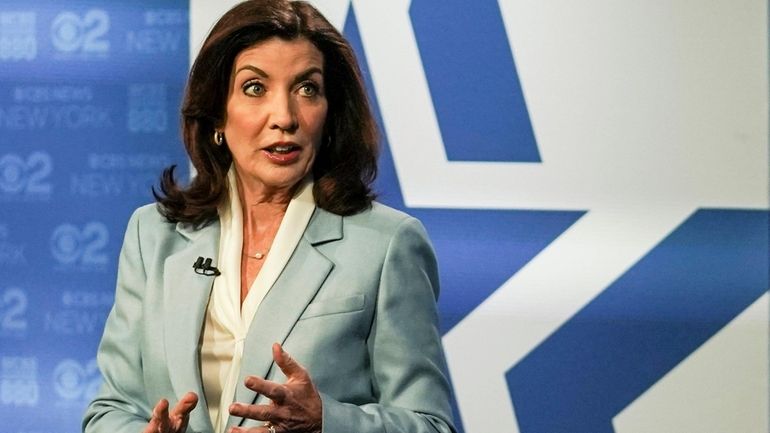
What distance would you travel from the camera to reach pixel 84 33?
343 cm

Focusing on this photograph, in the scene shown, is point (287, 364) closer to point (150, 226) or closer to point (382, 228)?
point (382, 228)

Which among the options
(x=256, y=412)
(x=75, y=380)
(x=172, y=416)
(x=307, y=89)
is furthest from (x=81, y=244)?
(x=256, y=412)

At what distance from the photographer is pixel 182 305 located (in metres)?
2.09

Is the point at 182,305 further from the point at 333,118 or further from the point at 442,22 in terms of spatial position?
the point at 442,22

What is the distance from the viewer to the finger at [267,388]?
181 cm

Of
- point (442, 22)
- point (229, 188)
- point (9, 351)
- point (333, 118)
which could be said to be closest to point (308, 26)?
point (333, 118)

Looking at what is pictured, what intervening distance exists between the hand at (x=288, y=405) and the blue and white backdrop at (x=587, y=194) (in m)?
1.39

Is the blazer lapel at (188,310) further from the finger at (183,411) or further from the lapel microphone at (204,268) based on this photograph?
the finger at (183,411)

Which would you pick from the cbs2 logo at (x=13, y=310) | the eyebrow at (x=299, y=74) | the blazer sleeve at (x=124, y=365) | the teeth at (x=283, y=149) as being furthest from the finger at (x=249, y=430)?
the cbs2 logo at (x=13, y=310)

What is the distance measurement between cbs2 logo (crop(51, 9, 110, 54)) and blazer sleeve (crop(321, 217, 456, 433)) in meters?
1.59

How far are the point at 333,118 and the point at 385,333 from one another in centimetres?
40

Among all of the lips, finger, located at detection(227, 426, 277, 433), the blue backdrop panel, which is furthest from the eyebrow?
the blue backdrop panel

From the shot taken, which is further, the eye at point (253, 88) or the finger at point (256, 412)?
the eye at point (253, 88)

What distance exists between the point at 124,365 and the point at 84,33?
1.54m
